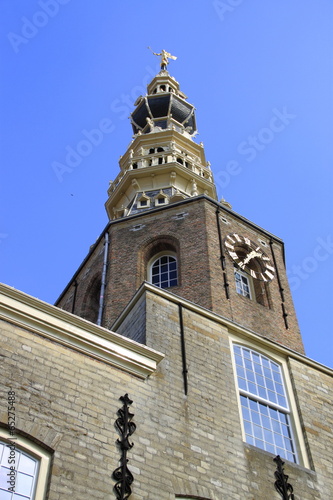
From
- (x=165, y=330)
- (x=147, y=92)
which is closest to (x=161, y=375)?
(x=165, y=330)

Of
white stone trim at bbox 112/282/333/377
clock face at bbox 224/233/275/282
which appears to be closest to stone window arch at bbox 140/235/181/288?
clock face at bbox 224/233/275/282

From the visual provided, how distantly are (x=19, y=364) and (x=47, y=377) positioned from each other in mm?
538

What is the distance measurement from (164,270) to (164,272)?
0.12 metres

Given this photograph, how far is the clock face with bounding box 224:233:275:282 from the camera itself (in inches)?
891

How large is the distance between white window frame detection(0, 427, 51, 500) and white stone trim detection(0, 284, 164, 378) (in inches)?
91.8

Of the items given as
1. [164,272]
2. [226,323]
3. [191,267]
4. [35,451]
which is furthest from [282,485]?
[164,272]

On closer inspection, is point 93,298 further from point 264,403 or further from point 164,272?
point 264,403

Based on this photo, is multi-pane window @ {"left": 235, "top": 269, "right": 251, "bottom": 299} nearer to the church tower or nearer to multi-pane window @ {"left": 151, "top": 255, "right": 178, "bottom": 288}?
the church tower

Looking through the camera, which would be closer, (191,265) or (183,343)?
(183,343)

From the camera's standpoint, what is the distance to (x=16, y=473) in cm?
1116

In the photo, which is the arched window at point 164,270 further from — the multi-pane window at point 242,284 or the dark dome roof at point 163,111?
the dark dome roof at point 163,111

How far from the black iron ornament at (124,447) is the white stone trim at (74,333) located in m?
0.90

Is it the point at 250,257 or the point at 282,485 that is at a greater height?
the point at 250,257

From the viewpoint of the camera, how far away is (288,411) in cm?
1630
